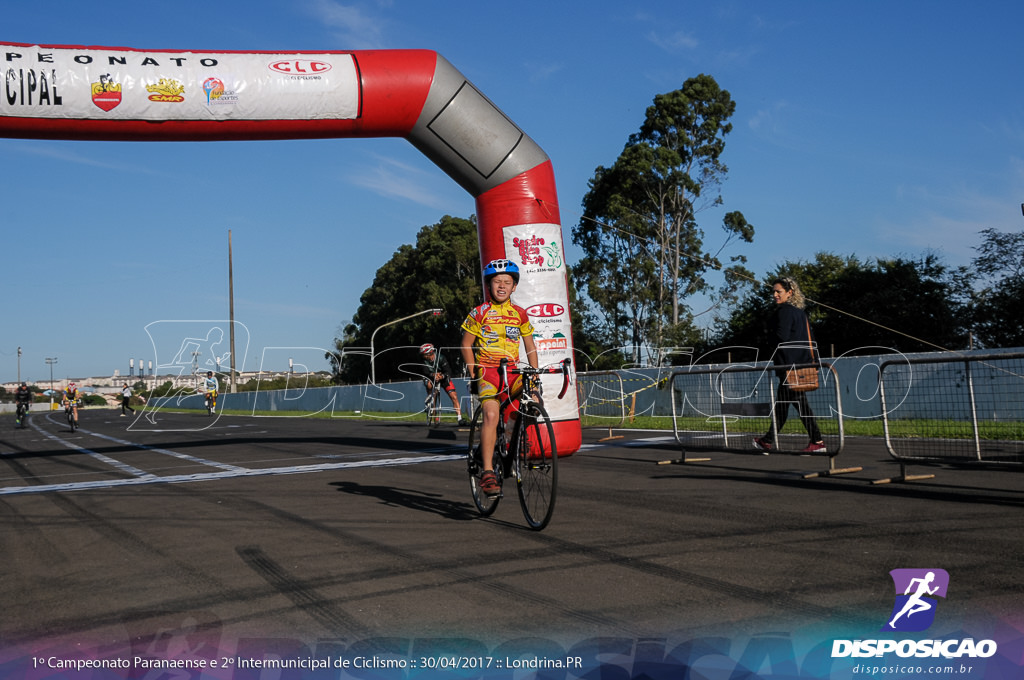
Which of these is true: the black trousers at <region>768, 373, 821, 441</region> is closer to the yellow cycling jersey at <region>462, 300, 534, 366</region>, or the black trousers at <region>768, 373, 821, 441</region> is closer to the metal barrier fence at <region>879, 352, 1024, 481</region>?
the metal barrier fence at <region>879, 352, 1024, 481</region>

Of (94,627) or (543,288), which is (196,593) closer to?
(94,627)

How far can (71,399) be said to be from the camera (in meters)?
31.2

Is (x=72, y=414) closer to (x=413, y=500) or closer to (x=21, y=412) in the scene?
(x=21, y=412)

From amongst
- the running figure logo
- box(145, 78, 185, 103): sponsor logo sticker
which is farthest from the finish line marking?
the running figure logo

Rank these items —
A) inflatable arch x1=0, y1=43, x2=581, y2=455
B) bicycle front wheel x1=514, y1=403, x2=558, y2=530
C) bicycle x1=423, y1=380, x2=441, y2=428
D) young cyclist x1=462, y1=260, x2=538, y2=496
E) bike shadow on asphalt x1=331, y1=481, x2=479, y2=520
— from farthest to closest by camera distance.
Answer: bicycle x1=423, y1=380, x2=441, y2=428
inflatable arch x1=0, y1=43, x2=581, y2=455
bike shadow on asphalt x1=331, y1=481, x2=479, y2=520
young cyclist x1=462, y1=260, x2=538, y2=496
bicycle front wheel x1=514, y1=403, x2=558, y2=530

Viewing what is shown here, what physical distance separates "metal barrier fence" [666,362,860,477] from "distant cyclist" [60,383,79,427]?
25.6m

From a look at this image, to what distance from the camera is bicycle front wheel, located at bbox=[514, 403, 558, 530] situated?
6.03m

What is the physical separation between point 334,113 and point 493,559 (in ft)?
25.8

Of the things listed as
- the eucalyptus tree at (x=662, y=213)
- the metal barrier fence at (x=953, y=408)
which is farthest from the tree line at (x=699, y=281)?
the metal barrier fence at (x=953, y=408)

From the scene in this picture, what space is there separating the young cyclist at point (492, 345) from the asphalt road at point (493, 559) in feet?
2.21

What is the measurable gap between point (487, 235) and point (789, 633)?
8.74 meters

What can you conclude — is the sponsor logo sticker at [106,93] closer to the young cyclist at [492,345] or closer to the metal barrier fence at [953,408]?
the young cyclist at [492,345]

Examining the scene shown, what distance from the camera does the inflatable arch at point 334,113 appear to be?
34.5ft

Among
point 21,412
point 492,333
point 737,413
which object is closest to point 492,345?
point 492,333
